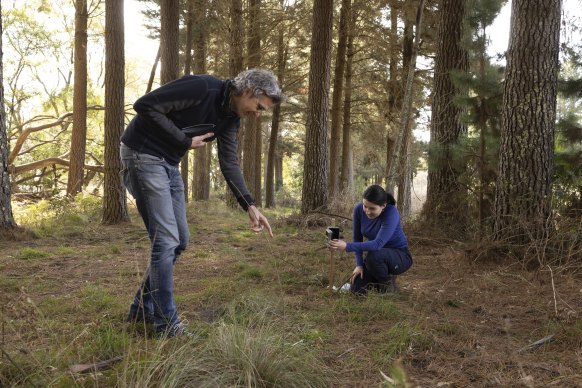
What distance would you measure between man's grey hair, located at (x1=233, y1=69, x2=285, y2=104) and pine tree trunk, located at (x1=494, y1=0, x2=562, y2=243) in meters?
3.51

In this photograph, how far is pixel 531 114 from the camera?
5402 millimetres

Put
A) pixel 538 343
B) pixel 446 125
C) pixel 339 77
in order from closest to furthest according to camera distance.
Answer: pixel 538 343, pixel 446 125, pixel 339 77

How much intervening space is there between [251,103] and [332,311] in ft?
5.93

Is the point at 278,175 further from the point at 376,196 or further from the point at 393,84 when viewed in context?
the point at 376,196

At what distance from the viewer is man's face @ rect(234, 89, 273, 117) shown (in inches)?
121

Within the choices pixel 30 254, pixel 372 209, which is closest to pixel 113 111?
pixel 30 254

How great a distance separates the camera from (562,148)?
639cm

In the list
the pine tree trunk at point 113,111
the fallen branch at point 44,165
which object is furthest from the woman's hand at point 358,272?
the fallen branch at point 44,165

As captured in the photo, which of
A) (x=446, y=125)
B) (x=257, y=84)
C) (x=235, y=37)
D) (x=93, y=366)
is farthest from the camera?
(x=235, y=37)

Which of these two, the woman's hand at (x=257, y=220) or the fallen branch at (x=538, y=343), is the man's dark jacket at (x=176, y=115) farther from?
the fallen branch at (x=538, y=343)

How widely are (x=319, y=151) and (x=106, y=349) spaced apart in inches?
306

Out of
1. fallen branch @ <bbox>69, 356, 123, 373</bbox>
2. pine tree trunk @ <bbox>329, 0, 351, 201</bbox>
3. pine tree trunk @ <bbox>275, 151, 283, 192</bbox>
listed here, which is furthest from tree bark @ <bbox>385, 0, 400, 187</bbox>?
pine tree trunk @ <bbox>275, 151, 283, 192</bbox>

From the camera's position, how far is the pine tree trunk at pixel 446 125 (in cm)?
712

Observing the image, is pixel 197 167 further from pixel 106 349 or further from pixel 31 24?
pixel 106 349
